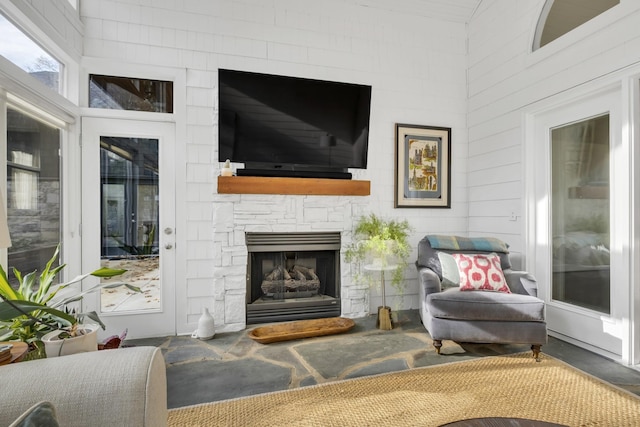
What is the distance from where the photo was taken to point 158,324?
10.2 ft

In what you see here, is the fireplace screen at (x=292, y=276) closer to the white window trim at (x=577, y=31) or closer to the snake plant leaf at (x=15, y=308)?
the snake plant leaf at (x=15, y=308)

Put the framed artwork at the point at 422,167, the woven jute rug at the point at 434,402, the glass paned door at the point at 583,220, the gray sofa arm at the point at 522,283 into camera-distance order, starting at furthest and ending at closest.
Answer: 1. the framed artwork at the point at 422,167
2. the gray sofa arm at the point at 522,283
3. the glass paned door at the point at 583,220
4. the woven jute rug at the point at 434,402

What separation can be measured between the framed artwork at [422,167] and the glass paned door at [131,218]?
92.1 inches

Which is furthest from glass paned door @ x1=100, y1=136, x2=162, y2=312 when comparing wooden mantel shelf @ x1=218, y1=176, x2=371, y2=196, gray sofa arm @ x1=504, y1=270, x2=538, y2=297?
gray sofa arm @ x1=504, y1=270, x2=538, y2=297

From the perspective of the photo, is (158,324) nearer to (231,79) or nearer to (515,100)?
(231,79)

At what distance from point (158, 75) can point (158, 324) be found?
2.26m

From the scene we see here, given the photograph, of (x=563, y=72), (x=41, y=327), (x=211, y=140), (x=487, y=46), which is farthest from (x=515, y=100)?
(x=41, y=327)

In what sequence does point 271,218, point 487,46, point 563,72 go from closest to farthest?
1. point 563,72
2. point 271,218
3. point 487,46

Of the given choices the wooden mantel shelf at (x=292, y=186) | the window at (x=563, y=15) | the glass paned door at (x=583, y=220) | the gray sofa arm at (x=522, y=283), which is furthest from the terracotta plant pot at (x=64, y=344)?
the window at (x=563, y=15)

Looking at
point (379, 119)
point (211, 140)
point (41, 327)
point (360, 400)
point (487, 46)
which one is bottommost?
point (360, 400)

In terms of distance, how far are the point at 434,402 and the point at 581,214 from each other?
208cm

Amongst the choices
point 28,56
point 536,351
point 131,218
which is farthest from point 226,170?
point 536,351

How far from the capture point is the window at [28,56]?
2104 millimetres

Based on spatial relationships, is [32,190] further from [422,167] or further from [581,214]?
[581,214]
